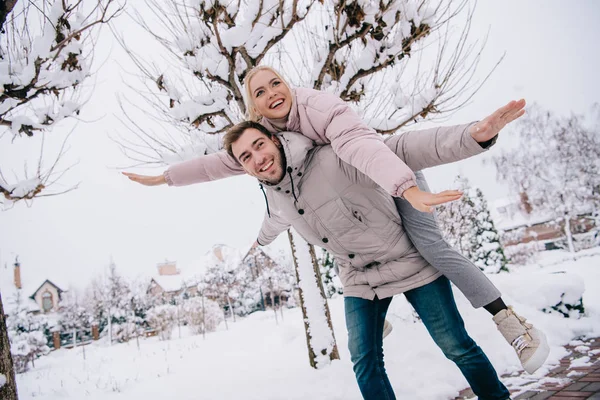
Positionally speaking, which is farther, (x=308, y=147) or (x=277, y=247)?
(x=277, y=247)

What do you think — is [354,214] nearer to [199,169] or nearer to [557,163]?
[199,169]

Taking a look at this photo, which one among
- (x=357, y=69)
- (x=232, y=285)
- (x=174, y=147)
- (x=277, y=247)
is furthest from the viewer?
(x=277, y=247)

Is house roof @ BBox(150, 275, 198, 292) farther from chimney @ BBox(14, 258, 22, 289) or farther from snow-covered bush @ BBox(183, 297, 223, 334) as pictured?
snow-covered bush @ BBox(183, 297, 223, 334)

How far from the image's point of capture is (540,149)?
22.3 meters

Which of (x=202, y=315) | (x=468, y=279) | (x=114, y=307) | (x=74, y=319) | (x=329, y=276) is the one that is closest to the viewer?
(x=468, y=279)

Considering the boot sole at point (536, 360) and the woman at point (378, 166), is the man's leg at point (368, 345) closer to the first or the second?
the woman at point (378, 166)

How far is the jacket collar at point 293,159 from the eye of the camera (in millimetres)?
1795

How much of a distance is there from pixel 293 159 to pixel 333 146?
0.25 m

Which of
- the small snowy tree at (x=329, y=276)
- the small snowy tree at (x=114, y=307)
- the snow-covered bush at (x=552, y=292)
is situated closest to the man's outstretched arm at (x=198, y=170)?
the snow-covered bush at (x=552, y=292)

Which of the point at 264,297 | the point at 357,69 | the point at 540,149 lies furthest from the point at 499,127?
the point at 264,297

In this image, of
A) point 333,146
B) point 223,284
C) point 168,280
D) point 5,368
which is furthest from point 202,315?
point 168,280

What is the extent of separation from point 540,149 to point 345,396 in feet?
81.4

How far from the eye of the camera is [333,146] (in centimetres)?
164

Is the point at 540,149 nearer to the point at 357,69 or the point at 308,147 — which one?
the point at 357,69
